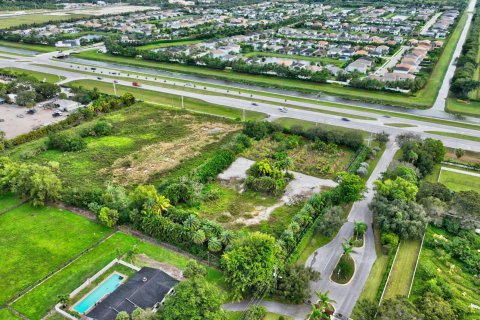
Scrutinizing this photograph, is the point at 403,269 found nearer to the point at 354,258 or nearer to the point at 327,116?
the point at 354,258

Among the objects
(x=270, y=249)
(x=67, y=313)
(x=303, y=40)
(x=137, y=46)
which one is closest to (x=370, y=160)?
(x=270, y=249)

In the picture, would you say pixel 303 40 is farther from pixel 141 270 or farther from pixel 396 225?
pixel 141 270

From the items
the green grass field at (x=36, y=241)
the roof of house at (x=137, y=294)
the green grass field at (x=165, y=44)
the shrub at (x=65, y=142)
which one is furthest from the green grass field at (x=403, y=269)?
the green grass field at (x=165, y=44)

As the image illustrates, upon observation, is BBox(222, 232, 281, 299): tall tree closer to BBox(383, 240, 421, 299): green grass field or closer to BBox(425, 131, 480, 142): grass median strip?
BBox(383, 240, 421, 299): green grass field

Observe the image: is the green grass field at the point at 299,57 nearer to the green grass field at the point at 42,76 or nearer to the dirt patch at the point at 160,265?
the green grass field at the point at 42,76

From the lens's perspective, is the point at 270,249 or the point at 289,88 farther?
the point at 289,88

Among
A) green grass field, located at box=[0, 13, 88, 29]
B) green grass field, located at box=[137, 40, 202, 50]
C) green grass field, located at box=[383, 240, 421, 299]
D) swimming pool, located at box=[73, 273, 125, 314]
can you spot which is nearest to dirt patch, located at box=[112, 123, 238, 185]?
swimming pool, located at box=[73, 273, 125, 314]
